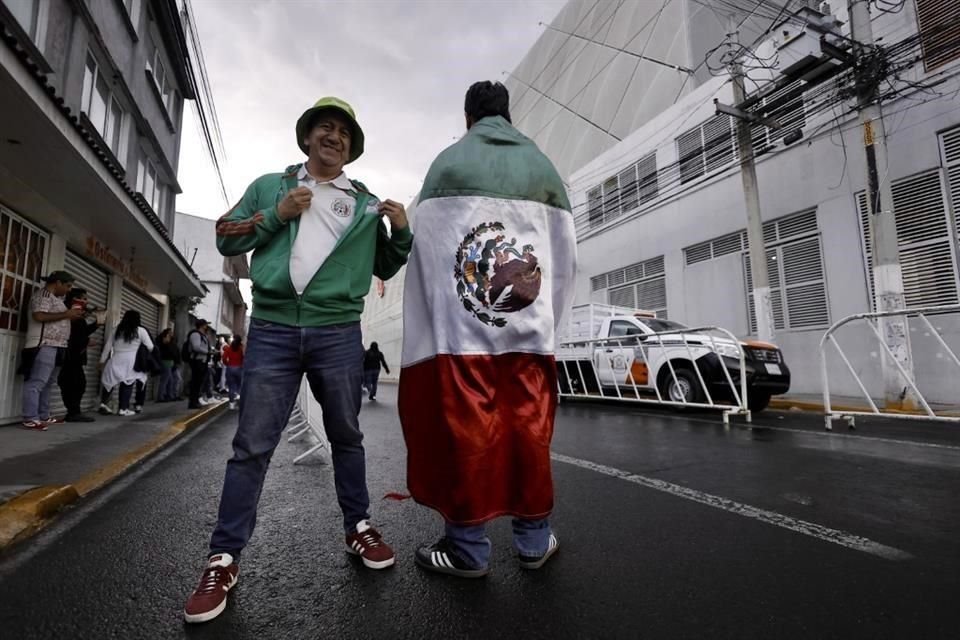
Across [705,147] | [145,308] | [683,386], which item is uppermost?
[705,147]

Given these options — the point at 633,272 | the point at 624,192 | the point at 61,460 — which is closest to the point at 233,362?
the point at 61,460

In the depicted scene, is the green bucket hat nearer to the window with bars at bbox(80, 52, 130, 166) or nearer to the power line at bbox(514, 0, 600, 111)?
the window with bars at bbox(80, 52, 130, 166)

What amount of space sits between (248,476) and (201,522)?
1093 mm

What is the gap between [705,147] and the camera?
12562 millimetres

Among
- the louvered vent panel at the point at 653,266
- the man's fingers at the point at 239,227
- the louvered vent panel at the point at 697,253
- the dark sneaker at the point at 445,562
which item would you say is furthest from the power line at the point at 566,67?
the dark sneaker at the point at 445,562

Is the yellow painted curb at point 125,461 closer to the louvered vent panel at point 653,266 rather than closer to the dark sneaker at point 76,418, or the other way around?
the dark sneaker at point 76,418

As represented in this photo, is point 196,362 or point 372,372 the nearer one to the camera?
point 196,362

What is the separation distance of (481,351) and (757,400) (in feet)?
24.9

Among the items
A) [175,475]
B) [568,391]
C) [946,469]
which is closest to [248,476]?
[175,475]

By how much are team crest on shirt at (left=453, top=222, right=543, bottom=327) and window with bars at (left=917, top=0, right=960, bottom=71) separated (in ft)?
36.7

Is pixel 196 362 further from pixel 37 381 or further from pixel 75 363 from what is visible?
pixel 37 381

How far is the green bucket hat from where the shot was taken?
219 centimetres

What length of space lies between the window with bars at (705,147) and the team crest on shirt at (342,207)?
480 inches

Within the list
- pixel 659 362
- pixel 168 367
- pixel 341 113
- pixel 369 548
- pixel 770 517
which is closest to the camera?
pixel 369 548
